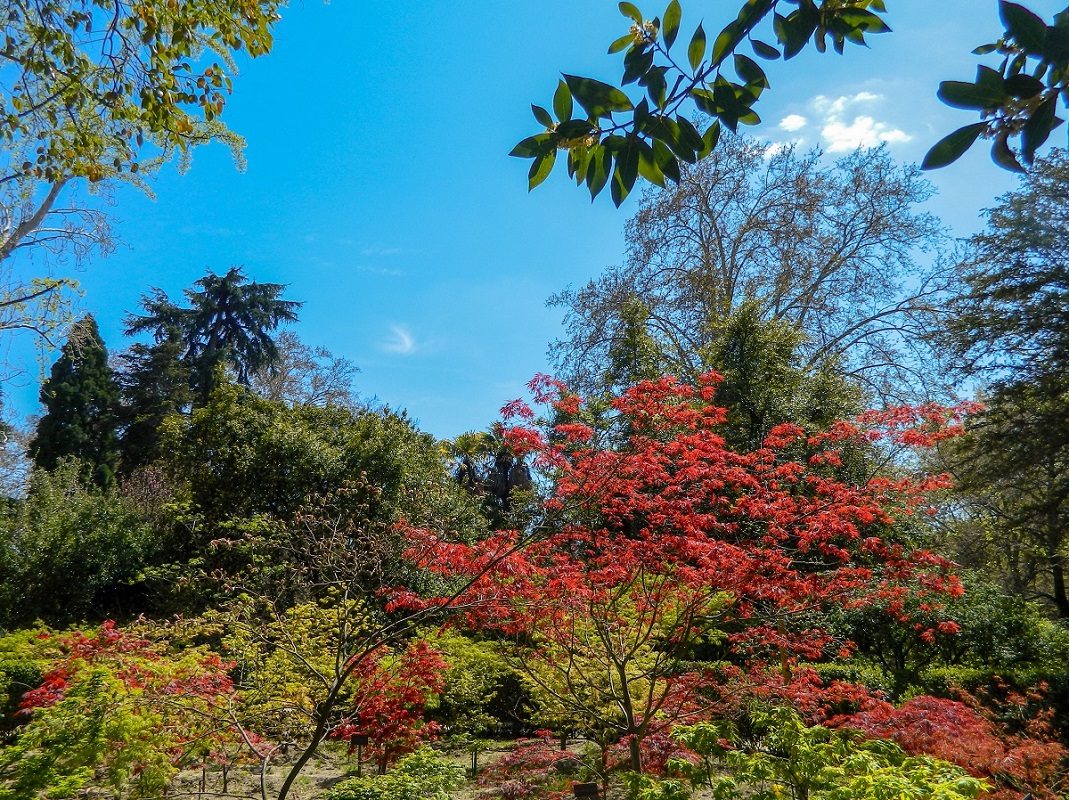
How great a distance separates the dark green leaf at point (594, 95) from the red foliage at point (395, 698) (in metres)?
5.46

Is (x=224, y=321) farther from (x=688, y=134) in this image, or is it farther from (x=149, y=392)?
(x=688, y=134)

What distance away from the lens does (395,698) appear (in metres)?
6.11

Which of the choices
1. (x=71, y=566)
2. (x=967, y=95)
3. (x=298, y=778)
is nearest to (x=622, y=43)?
(x=967, y=95)

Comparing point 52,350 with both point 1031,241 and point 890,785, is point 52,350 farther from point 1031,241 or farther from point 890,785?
point 1031,241

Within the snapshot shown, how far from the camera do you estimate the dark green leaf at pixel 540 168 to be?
4.91 ft

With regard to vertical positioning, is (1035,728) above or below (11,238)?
below

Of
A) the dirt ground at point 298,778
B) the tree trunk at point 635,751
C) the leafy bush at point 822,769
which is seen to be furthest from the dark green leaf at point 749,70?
the dirt ground at point 298,778

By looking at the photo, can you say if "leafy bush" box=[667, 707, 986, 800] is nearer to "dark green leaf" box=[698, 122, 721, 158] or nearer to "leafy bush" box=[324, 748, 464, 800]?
"leafy bush" box=[324, 748, 464, 800]

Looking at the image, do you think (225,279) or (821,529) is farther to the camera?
(225,279)

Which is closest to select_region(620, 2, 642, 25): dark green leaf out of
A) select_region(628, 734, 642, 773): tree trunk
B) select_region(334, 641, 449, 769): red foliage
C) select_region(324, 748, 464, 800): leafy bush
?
select_region(324, 748, 464, 800): leafy bush

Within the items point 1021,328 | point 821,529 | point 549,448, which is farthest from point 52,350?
point 1021,328

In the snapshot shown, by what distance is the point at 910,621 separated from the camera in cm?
905

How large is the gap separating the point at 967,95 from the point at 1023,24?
0.12 meters

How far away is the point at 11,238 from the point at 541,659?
8229 mm
